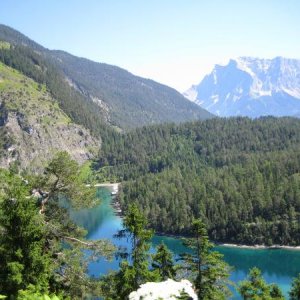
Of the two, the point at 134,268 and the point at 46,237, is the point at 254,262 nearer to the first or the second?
the point at 134,268

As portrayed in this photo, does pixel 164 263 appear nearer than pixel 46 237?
No

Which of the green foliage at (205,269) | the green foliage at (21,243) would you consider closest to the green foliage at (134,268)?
the green foliage at (205,269)

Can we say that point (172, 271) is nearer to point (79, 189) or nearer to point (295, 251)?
point (79, 189)

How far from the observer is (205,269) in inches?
1433

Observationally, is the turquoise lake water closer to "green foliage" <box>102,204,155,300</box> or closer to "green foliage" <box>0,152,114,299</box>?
"green foliage" <box>102,204,155,300</box>

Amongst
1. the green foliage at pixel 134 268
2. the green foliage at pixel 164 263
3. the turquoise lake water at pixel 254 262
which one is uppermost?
the green foliage at pixel 134 268

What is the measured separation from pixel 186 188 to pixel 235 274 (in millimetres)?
77556

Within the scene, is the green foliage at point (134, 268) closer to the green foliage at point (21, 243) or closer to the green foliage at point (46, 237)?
Result: the green foliage at point (46, 237)

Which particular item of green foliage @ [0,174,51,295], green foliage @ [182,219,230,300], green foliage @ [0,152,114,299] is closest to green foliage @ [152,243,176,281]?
green foliage @ [182,219,230,300]

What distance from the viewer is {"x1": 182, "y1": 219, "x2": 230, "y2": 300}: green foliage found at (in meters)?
35.0

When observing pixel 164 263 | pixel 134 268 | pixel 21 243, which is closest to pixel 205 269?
pixel 164 263

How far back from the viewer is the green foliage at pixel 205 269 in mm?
34969

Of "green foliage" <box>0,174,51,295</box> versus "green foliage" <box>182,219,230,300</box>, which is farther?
"green foliage" <box>182,219,230,300</box>

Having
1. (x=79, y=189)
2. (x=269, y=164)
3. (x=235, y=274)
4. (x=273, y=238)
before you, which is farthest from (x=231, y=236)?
(x=79, y=189)
